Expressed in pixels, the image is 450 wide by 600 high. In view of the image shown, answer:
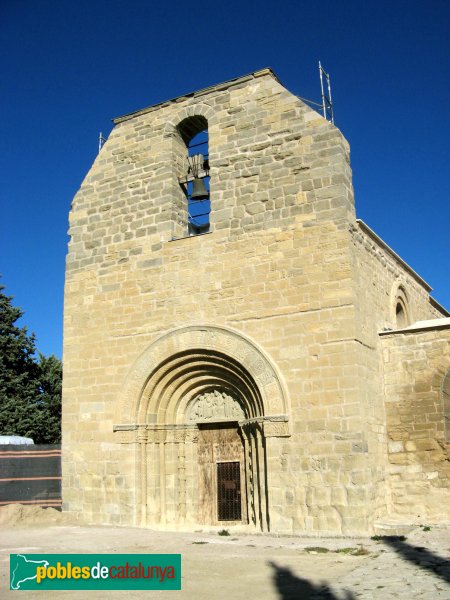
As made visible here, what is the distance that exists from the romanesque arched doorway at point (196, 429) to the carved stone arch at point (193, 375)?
17 millimetres

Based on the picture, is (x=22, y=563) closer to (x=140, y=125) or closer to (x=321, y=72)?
(x=140, y=125)

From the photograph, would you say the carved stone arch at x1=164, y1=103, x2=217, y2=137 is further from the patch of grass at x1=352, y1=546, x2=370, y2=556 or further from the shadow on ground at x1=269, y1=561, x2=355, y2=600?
the shadow on ground at x1=269, y1=561, x2=355, y2=600

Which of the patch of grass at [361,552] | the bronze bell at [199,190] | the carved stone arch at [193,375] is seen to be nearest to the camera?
the patch of grass at [361,552]

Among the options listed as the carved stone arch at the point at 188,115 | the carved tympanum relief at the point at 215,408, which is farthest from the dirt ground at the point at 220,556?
the carved stone arch at the point at 188,115

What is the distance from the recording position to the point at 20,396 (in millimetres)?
21422

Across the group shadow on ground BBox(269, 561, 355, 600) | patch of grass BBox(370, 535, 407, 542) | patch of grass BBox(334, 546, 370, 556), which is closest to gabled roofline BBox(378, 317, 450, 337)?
patch of grass BBox(370, 535, 407, 542)

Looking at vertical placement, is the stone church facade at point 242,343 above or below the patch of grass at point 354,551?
above

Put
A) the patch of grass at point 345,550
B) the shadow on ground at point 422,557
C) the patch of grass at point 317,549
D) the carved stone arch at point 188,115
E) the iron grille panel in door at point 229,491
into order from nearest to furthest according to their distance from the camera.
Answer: the shadow on ground at point 422,557 → the patch of grass at point 345,550 → the patch of grass at point 317,549 → the iron grille panel in door at point 229,491 → the carved stone arch at point 188,115

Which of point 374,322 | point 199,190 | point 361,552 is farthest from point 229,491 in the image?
point 199,190

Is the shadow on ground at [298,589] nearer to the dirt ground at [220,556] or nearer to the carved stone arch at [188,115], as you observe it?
the dirt ground at [220,556]

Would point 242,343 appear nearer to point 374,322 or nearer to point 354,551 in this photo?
point 374,322

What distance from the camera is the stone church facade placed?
942 centimetres

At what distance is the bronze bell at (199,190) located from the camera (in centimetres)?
1164

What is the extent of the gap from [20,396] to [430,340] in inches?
603
